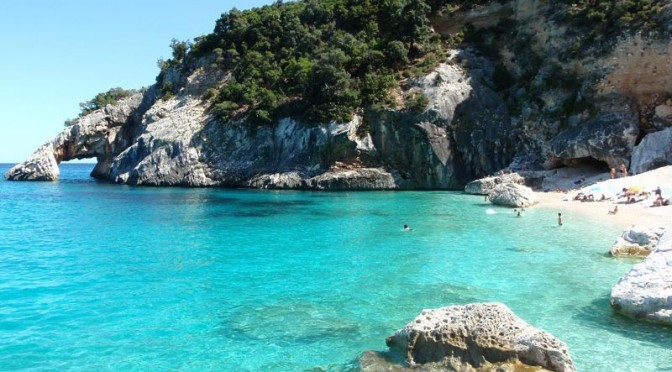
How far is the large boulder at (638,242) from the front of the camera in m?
16.6

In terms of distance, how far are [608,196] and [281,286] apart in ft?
88.7

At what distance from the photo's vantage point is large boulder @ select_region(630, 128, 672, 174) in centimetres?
3619

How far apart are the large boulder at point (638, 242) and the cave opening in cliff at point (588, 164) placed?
27001mm

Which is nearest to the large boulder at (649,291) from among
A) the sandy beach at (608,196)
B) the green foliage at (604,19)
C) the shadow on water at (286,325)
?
the shadow on water at (286,325)

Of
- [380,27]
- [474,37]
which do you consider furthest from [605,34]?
[380,27]

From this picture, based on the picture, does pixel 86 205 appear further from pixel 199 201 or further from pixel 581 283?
pixel 581 283

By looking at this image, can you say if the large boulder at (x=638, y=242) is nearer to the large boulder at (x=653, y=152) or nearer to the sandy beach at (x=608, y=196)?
the sandy beach at (x=608, y=196)

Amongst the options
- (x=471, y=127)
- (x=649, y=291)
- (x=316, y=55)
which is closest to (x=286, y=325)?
(x=649, y=291)

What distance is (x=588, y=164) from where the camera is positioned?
4375cm

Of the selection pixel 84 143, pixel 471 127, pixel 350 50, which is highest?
pixel 350 50

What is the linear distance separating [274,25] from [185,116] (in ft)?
51.3

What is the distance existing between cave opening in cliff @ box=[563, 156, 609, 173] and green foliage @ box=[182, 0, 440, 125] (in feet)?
56.1

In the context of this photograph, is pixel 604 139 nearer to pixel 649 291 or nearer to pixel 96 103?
pixel 649 291

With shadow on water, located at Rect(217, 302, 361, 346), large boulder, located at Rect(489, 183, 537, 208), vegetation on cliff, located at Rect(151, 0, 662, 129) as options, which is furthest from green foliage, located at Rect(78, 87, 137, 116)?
shadow on water, located at Rect(217, 302, 361, 346)
